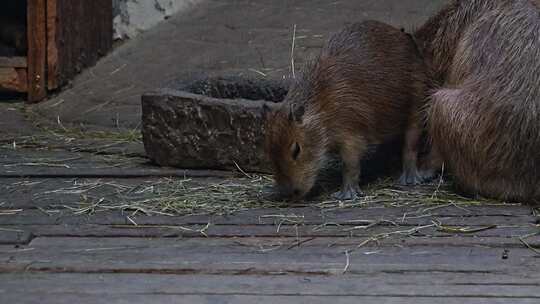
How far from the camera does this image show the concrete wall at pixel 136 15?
8970 millimetres

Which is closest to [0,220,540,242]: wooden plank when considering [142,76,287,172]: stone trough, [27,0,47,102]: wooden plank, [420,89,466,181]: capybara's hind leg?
[420,89,466,181]: capybara's hind leg

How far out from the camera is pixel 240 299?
418 cm

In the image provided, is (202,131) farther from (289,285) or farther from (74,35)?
(74,35)

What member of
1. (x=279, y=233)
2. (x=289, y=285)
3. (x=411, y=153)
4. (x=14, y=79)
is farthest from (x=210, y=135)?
(x=14, y=79)

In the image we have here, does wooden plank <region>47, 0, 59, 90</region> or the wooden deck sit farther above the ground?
wooden plank <region>47, 0, 59, 90</region>

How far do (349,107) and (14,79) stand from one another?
10.9 ft

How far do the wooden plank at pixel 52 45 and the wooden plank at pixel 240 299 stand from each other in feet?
14.4

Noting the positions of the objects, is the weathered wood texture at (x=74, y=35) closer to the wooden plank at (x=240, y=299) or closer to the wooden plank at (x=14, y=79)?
the wooden plank at (x=14, y=79)

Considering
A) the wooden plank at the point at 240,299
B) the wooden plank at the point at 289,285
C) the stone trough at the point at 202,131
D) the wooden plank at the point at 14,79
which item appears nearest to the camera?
the wooden plank at the point at 240,299

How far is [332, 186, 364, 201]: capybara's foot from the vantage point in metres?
5.81

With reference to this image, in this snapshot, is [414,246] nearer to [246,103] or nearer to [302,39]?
[246,103]

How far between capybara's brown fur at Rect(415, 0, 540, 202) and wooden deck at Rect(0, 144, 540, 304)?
9.0 inches

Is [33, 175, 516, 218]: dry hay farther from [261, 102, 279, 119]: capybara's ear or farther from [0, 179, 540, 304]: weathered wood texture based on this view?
[261, 102, 279, 119]: capybara's ear

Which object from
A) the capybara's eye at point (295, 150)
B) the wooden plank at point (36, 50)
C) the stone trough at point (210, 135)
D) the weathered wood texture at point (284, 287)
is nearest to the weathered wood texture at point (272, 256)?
the weathered wood texture at point (284, 287)
